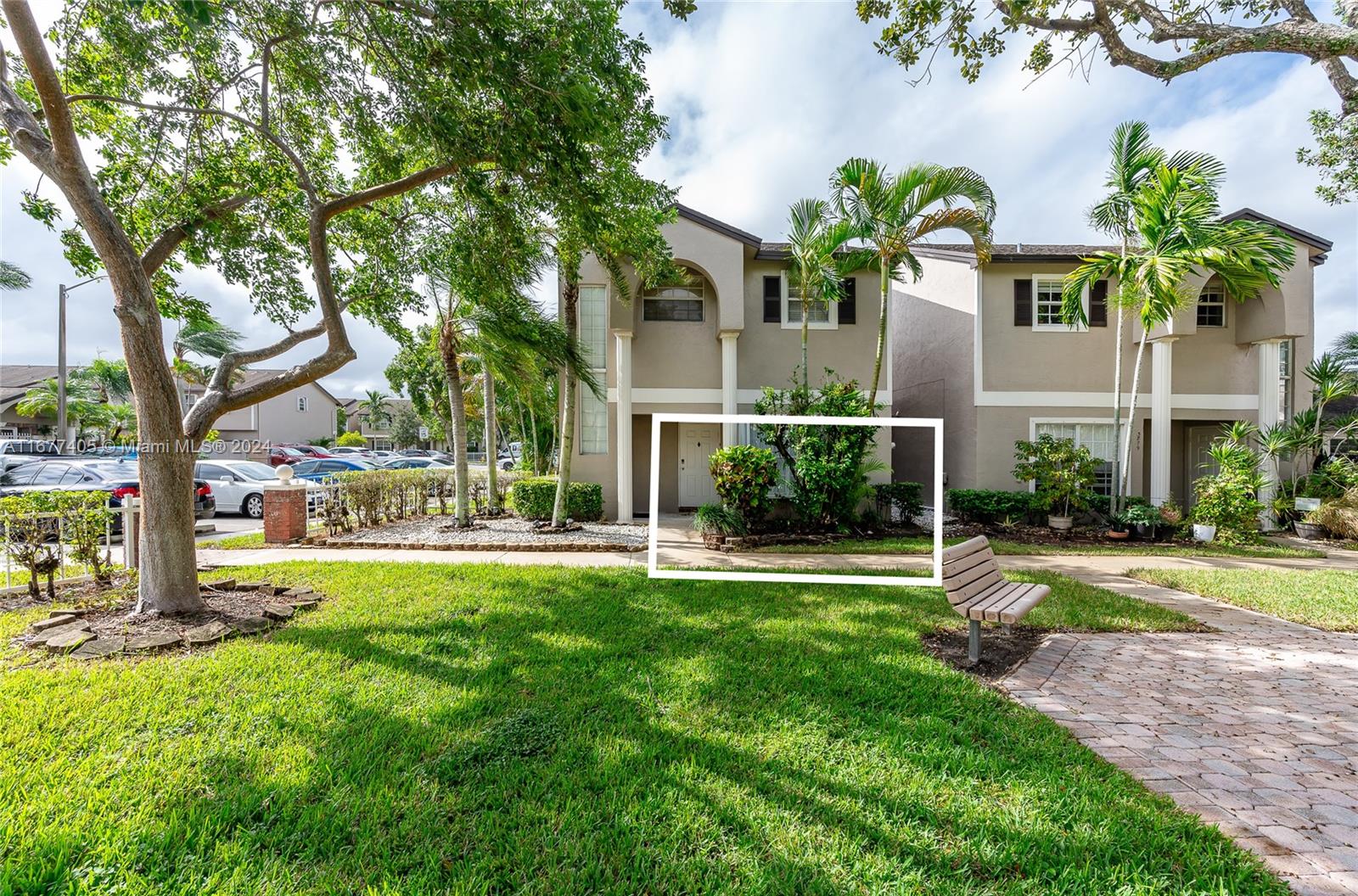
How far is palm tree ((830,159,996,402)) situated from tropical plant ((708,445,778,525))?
4.39 m

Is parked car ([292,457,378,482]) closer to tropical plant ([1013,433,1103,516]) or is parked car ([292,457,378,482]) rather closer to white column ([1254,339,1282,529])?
tropical plant ([1013,433,1103,516])

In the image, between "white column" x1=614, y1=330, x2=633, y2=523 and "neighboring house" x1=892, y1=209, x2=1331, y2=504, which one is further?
"neighboring house" x1=892, y1=209, x2=1331, y2=504

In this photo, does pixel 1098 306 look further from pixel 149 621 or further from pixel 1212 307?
→ pixel 149 621

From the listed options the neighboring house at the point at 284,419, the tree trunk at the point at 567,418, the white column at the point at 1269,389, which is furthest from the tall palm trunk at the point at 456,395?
the neighboring house at the point at 284,419

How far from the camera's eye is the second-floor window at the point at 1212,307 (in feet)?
41.1

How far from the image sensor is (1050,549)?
984cm

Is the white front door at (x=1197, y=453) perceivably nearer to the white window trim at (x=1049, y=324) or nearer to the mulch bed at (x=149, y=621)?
the white window trim at (x=1049, y=324)

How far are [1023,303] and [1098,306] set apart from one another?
1785mm

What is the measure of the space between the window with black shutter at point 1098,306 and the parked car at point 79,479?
1972 centimetres

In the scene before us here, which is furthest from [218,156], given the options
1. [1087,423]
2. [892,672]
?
[1087,423]

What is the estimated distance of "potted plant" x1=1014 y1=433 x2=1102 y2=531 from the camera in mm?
11039

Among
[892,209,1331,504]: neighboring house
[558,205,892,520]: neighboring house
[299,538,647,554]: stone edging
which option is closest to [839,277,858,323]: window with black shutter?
[558,205,892,520]: neighboring house

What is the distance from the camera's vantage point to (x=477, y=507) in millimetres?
13648

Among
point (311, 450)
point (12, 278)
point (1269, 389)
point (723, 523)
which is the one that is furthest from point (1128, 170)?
point (311, 450)
